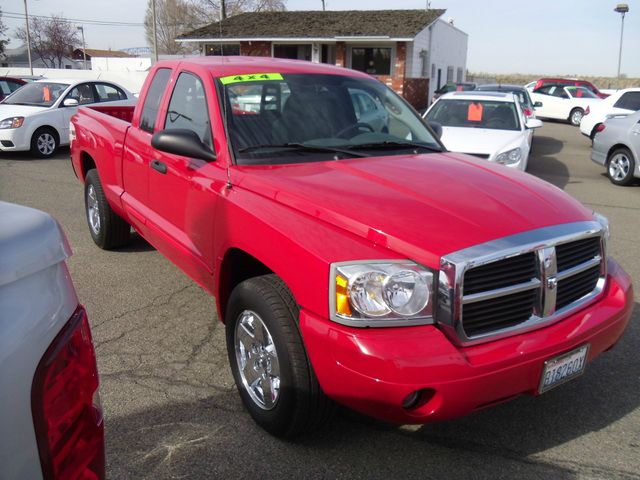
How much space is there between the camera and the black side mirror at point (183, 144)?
332 cm

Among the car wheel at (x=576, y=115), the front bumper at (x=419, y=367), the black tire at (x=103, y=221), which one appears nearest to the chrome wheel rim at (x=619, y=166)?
the black tire at (x=103, y=221)

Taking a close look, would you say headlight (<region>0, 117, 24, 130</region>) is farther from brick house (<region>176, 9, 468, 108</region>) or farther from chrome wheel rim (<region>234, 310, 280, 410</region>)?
brick house (<region>176, 9, 468, 108</region>)

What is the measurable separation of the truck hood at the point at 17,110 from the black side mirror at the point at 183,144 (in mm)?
10291

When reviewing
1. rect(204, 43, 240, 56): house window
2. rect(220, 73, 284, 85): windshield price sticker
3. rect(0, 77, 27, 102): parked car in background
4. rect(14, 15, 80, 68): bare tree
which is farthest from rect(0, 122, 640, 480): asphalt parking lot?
rect(14, 15, 80, 68): bare tree

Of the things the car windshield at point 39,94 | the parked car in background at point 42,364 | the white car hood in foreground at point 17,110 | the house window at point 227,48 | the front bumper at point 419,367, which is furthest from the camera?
the house window at point 227,48

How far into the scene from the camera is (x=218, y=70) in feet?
12.7

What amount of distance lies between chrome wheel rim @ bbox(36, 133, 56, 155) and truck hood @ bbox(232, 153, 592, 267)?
427 inches

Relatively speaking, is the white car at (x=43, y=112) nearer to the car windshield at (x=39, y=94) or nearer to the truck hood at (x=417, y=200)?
the car windshield at (x=39, y=94)

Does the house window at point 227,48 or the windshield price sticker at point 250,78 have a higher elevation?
the house window at point 227,48

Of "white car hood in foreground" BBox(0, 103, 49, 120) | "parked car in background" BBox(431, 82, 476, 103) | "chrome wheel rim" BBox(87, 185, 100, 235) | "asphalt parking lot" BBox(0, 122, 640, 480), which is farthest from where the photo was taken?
"parked car in background" BBox(431, 82, 476, 103)

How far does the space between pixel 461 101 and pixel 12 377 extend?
32.6ft

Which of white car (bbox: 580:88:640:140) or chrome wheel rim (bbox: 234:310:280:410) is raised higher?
white car (bbox: 580:88:640:140)

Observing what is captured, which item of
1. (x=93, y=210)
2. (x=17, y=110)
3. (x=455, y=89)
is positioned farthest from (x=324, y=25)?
(x=93, y=210)

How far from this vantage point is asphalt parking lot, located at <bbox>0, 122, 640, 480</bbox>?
275 cm
